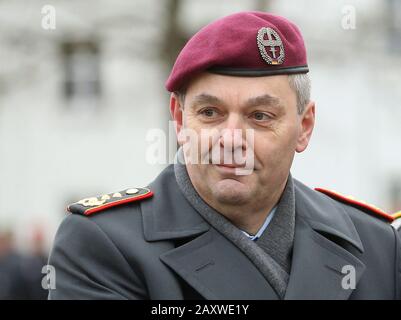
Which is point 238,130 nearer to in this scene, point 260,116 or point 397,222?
point 260,116

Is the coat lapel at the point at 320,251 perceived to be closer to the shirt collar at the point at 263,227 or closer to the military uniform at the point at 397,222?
the shirt collar at the point at 263,227

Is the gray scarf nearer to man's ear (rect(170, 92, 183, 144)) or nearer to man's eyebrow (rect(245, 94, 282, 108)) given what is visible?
man's ear (rect(170, 92, 183, 144))

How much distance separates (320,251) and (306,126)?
48 centimetres

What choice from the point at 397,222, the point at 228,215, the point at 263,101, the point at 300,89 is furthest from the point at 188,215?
the point at 397,222

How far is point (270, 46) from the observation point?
3.47 meters

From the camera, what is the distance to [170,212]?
3.51 m

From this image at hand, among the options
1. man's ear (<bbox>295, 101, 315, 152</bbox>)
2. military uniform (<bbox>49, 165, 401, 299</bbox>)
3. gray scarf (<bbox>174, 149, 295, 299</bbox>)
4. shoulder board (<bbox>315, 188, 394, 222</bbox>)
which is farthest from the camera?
shoulder board (<bbox>315, 188, 394, 222</bbox>)

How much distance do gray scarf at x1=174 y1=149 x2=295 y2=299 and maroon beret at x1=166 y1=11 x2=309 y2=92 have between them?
38 centimetres

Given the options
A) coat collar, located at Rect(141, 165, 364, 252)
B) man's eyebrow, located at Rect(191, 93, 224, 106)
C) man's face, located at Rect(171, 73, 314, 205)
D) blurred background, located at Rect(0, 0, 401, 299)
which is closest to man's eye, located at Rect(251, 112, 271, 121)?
man's face, located at Rect(171, 73, 314, 205)

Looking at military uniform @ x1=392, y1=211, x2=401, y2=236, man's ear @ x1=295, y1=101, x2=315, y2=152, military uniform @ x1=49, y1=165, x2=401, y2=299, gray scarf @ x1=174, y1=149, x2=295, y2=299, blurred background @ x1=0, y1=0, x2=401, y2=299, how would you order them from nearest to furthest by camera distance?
1. military uniform @ x1=49, y1=165, x2=401, y2=299
2. gray scarf @ x1=174, y1=149, x2=295, y2=299
3. man's ear @ x1=295, y1=101, x2=315, y2=152
4. military uniform @ x1=392, y1=211, x2=401, y2=236
5. blurred background @ x1=0, y1=0, x2=401, y2=299

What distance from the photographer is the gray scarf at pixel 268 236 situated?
11.1 ft

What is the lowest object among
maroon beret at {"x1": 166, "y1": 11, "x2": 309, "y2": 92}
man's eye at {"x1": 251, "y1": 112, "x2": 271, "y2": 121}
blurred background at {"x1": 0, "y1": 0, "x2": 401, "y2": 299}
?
blurred background at {"x1": 0, "y1": 0, "x2": 401, "y2": 299}

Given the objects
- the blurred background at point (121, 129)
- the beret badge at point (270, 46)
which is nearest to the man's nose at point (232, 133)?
the beret badge at point (270, 46)

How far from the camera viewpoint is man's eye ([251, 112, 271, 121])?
337 cm
